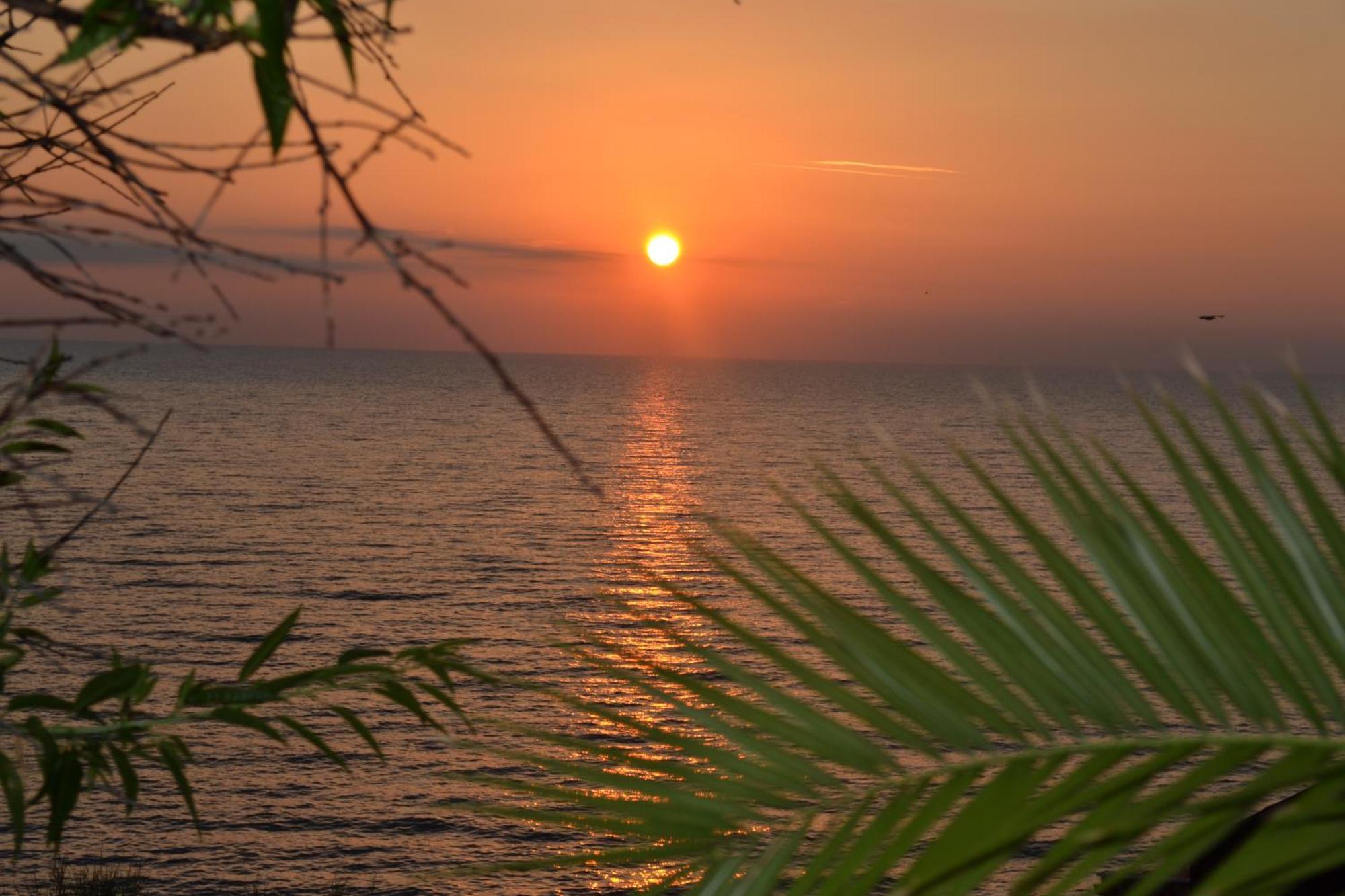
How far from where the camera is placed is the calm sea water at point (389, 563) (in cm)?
2275

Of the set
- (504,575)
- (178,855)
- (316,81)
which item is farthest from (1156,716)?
(504,575)

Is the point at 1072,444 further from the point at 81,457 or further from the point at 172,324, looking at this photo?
the point at 81,457

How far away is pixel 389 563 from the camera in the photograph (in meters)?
50.3

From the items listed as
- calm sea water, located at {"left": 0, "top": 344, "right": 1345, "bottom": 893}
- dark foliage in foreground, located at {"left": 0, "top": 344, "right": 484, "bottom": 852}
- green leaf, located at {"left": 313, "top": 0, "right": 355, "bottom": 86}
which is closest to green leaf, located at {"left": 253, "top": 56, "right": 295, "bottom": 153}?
green leaf, located at {"left": 313, "top": 0, "right": 355, "bottom": 86}

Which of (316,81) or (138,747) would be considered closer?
(316,81)

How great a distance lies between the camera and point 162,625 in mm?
37938

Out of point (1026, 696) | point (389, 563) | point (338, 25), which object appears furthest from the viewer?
point (389, 563)

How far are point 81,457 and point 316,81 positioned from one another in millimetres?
87390

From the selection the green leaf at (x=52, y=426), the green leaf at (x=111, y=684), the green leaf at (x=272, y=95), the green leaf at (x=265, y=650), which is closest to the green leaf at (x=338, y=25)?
the green leaf at (x=272, y=95)

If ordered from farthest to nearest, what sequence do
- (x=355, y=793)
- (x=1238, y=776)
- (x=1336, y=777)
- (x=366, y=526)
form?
(x=366, y=526), (x=1238, y=776), (x=355, y=793), (x=1336, y=777)

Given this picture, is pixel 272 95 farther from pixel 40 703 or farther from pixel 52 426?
pixel 52 426

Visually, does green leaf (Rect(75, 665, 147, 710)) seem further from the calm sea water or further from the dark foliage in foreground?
the calm sea water

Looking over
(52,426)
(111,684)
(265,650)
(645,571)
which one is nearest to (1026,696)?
(645,571)

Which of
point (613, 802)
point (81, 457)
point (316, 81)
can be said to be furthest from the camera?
point (81, 457)
